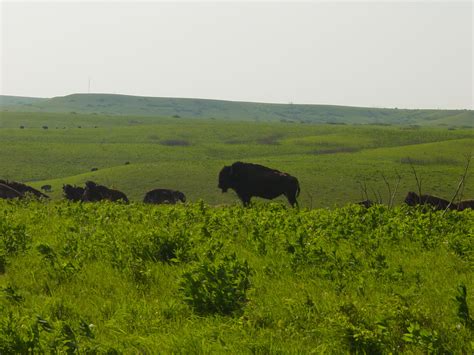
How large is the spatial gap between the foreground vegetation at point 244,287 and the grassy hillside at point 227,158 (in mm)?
4633

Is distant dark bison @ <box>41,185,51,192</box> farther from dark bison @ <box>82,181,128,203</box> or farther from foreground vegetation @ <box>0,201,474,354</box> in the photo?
foreground vegetation @ <box>0,201,474,354</box>

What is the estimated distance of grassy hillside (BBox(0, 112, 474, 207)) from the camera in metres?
44.7

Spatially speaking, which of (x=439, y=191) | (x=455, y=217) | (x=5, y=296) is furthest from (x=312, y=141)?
(x=5, y=296)

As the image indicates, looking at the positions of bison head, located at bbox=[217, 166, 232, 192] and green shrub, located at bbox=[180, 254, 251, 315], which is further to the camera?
bison head, located at bbox=[217, 166, 232, 192]

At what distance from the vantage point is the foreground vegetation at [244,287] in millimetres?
5078

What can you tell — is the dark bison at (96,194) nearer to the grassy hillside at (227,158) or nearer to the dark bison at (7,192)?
the dark bison at (7,192)

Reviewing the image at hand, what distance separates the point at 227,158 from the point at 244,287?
68.7 meters

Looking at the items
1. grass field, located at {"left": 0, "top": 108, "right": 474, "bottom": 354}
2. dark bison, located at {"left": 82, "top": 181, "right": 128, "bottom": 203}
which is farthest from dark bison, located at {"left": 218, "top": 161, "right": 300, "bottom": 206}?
grass field, located at {"left": 0, "top": 108, "right": 474, "bottom": 354}

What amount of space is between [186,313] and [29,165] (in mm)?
64367

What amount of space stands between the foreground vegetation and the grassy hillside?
15.2 ft

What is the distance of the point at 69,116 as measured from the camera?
6216 inches

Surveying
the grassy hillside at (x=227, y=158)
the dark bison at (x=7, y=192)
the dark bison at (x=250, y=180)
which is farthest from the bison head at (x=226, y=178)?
the dark bison at (x=7, y=192)

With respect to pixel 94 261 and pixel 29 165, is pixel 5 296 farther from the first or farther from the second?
pixel 29 165

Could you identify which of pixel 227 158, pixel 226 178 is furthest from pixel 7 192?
pixel 227 158
